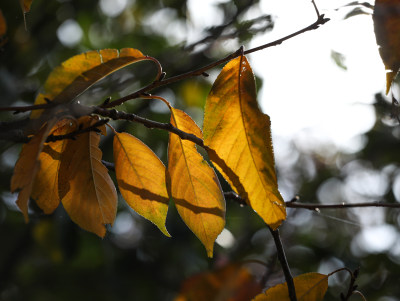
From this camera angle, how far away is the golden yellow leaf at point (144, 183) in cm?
60

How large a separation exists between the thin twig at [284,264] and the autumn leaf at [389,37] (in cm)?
26

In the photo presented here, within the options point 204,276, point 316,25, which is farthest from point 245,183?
point 204,276

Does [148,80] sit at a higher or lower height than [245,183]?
lower

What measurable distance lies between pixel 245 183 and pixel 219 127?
0.26 feet

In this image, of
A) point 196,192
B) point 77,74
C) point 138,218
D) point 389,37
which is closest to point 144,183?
point 196,192

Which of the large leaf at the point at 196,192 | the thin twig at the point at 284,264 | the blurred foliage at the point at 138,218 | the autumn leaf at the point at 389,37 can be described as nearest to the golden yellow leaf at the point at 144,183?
the large leaf at the point at 196,192

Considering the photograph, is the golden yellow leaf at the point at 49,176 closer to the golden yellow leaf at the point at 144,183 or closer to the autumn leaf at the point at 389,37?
the golden yellow leaf at the point at 144,183

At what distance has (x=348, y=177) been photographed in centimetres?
271

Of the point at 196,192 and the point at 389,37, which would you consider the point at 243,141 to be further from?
the point at 389,37

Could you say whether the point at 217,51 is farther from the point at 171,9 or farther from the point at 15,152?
the point at 15,152

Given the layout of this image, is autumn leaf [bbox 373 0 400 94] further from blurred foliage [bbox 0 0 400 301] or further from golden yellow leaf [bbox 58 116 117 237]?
blurred foliage [bbox 0 0 400 301]

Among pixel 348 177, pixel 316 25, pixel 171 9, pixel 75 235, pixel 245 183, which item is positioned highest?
pixel 316 25

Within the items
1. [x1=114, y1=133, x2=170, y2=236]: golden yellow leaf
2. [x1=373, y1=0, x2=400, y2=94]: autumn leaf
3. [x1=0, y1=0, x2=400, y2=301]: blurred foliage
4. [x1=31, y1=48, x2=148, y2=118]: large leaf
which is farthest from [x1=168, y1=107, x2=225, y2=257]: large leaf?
[x1=0, y1=0, x2=400, y2=301]: blurred foliage

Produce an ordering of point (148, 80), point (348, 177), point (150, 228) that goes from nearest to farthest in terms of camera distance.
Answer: point (148, 80), point (150, 228), point (348, 177)
